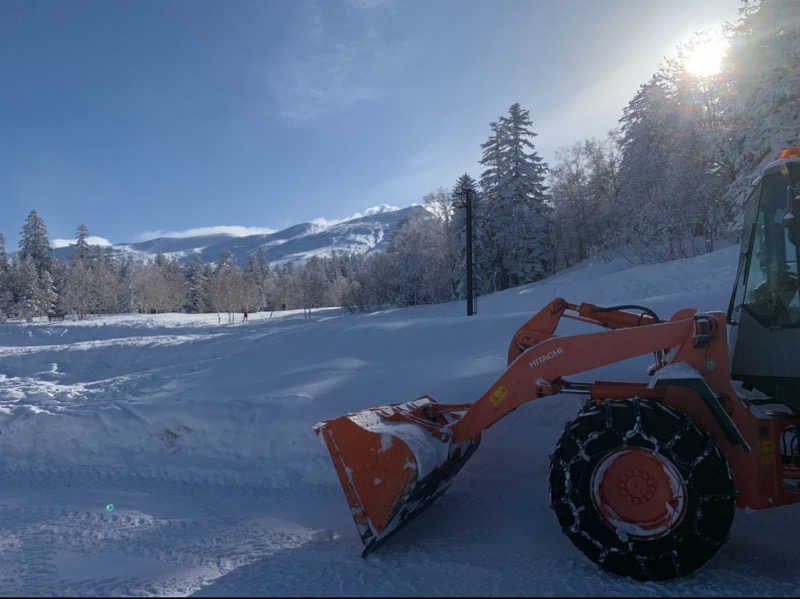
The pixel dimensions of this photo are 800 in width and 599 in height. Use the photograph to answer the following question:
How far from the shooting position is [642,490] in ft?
10.6

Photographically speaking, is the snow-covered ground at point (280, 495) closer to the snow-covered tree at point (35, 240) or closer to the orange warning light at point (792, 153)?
the orange warning light at point (792, 153)

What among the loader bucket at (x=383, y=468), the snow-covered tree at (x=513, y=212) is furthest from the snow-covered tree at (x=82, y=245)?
the loader bucket at (x=383, y=468)

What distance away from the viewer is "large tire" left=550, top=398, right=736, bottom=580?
9.97 ft

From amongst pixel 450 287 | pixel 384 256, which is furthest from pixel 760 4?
pixel 384 256

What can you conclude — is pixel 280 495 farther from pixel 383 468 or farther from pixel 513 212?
pixel 513 212

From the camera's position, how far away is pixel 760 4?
603 inches

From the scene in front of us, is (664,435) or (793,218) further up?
(793,218)

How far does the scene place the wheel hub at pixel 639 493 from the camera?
314 cm

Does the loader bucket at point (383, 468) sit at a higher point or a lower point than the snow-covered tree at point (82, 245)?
lower

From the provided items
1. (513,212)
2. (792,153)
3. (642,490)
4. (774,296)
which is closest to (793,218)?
(774,296)

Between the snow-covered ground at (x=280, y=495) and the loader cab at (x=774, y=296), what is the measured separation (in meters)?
1.42

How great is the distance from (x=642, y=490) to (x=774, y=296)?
1867mm

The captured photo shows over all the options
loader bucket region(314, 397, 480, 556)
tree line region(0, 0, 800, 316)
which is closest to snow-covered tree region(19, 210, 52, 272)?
tree line region(0, 0, 800, 316)

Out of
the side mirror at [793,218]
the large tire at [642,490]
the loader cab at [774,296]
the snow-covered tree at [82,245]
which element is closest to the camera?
the large tire at [642,490]
